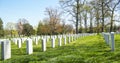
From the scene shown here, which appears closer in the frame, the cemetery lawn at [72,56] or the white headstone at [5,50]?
the cemetery lawn at [72,56]

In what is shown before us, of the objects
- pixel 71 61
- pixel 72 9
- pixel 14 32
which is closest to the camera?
pixel 71 61

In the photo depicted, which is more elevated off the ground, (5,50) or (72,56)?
(5,50)

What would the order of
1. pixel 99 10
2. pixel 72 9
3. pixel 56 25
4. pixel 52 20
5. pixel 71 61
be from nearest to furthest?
pixel 71 61, pixel 72 9, pixel 99 10, pixel 52 20, pixel 56 25

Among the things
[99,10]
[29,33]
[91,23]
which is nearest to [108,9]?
[99,10]

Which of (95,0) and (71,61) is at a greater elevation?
(95,0)

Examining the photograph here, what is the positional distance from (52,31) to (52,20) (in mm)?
4688

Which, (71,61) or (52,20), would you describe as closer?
(71,61)

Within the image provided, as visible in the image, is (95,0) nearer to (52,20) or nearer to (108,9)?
(108,9)

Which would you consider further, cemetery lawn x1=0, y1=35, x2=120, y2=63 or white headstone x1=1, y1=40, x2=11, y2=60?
white headstone x1=1, y1=40, x2=11, y2=60

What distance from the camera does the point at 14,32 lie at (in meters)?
118

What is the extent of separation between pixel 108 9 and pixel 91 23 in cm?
2123

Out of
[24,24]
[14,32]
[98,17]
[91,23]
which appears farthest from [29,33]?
[98,17]

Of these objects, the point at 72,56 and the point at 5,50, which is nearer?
the point at 72,56

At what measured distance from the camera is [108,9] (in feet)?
192
